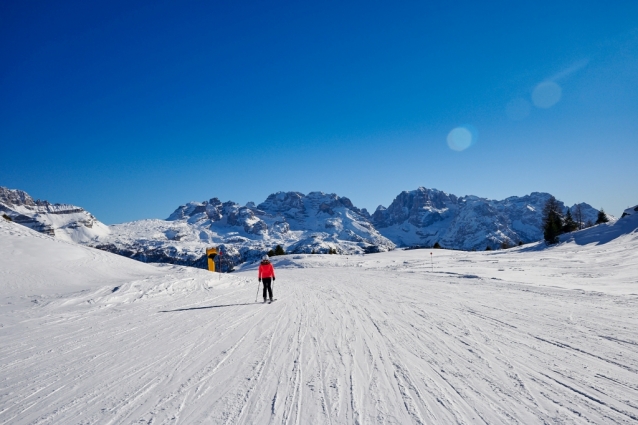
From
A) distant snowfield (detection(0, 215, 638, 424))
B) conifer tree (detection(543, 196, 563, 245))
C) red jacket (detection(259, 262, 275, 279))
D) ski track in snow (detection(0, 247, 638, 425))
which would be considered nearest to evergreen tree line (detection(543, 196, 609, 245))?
conifer tree (detection(543, 196, 563, 245))

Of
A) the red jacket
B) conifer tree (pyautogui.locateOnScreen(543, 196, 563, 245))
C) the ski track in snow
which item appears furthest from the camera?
conifer tree (pyautogui.locateOnScreen(543, 196, 563, 245))

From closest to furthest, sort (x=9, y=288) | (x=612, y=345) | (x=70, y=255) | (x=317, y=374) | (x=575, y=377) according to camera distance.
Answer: (x=575, y=377) < (x=317, y=374) < (x=612, y=345) < (x=9, y=288) < (x=70, y=255)

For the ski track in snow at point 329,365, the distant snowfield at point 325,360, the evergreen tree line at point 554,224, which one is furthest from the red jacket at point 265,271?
the evergreen tree line at point 554,224

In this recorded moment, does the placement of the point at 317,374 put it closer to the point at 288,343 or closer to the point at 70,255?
the point at 288,343

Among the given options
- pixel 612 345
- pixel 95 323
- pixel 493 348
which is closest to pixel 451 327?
pixel 493 348

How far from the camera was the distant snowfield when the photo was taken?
3.91 m

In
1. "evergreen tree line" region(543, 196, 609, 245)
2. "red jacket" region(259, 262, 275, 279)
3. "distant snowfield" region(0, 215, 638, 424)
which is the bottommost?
"distant snowfield" region(0, 215, 638, 424)

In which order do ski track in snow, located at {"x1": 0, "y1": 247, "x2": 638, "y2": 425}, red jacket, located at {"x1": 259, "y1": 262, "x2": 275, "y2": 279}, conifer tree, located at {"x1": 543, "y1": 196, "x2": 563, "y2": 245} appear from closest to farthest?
ski track in snow, located at {"x1": 0, "y1": 247, "x2": 638, "y2": 425}, red jacket, located at {"x1": 259, "y1": 262, "x2": 275, "y2": 279}, conifer tree, located at {"x1": 543, "y1": 196, "x2": 563, "y2": 245}

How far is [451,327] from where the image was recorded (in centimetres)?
779

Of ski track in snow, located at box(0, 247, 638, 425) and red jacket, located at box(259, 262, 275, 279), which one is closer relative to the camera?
ski track in snow, located at box(0, 247, 638, 425)

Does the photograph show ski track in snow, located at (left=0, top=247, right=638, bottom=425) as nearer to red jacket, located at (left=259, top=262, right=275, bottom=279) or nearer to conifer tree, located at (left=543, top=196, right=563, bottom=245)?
red jacket, located at (left=259, top=262, right=275, bottom=279)

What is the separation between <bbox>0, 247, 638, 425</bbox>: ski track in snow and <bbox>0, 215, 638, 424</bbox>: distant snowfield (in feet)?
0.09

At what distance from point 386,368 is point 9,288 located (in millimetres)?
16787

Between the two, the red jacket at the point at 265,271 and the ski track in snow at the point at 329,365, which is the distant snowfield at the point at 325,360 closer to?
the ski track in snow at the point at 329,365
